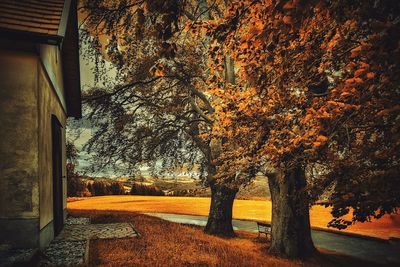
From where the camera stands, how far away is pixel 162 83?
52.5 ft

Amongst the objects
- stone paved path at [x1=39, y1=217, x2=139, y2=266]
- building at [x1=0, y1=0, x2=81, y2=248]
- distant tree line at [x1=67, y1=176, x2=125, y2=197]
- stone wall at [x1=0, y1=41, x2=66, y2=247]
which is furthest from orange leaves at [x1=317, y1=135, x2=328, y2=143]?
distant tree line at [x1=67, y1=176, x2=125, y2=197]

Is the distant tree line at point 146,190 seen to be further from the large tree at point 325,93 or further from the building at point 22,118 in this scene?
the building at point 22,118

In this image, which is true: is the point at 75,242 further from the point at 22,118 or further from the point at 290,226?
the point at 290,226

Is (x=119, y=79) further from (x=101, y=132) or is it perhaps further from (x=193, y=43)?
(x=193, y=43)

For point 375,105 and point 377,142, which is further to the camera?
point 377,142

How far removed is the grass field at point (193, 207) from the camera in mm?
20812

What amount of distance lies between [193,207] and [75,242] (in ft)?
66.3

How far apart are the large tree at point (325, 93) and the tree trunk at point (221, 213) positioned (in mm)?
4076

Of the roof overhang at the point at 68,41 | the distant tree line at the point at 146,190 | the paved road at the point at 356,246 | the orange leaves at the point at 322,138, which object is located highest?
the roof overhang at the point at 68,41

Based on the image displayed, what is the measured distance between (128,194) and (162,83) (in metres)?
19.0

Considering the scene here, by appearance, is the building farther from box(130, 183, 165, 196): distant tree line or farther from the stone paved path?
box(130, 183, 165, 196): distant tree line

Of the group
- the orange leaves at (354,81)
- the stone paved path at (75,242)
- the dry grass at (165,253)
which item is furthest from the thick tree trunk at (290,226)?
the orange leaves at (354,81)

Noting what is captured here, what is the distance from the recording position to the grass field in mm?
20812

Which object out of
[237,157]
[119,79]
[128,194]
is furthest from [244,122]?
[128,194]
